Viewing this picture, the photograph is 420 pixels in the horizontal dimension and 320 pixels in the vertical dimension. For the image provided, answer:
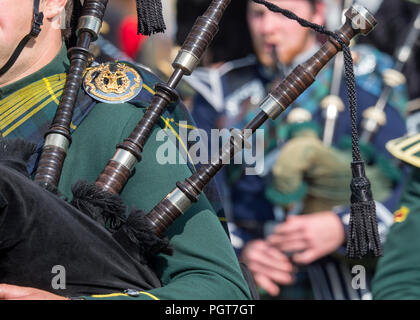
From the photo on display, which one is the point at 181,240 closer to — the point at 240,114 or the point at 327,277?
Result: the point at 327,277

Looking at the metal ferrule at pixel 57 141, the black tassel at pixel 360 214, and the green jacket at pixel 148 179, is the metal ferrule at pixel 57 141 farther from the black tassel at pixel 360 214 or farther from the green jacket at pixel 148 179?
the black tassel at pixel 360 214

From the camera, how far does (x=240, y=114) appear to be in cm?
694

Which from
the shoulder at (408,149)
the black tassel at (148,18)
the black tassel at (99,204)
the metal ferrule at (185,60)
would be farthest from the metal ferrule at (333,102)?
the black tassel at (99,204)

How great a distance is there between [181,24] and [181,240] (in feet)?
16.0

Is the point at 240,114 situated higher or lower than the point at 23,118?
higher

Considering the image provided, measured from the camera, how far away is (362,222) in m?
3.12

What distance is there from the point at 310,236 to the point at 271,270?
362 mm

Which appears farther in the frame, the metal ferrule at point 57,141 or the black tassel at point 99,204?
the metal ferrule at point 57,141

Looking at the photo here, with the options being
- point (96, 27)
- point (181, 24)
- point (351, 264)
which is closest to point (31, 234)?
point (96, 27)

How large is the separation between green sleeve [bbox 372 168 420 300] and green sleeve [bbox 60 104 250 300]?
1808 mm

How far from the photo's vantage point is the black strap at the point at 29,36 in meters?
3.22

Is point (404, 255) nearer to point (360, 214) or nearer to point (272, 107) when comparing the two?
point (360, 214)

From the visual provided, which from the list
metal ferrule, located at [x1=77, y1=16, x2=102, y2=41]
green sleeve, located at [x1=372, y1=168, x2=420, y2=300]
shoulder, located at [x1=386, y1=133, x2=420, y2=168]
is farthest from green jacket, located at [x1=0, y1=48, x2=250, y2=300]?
shoulder, located at [x1=386, y1=133, x2=420, y2=168]

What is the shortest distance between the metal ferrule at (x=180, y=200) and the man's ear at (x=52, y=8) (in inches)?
35.1
